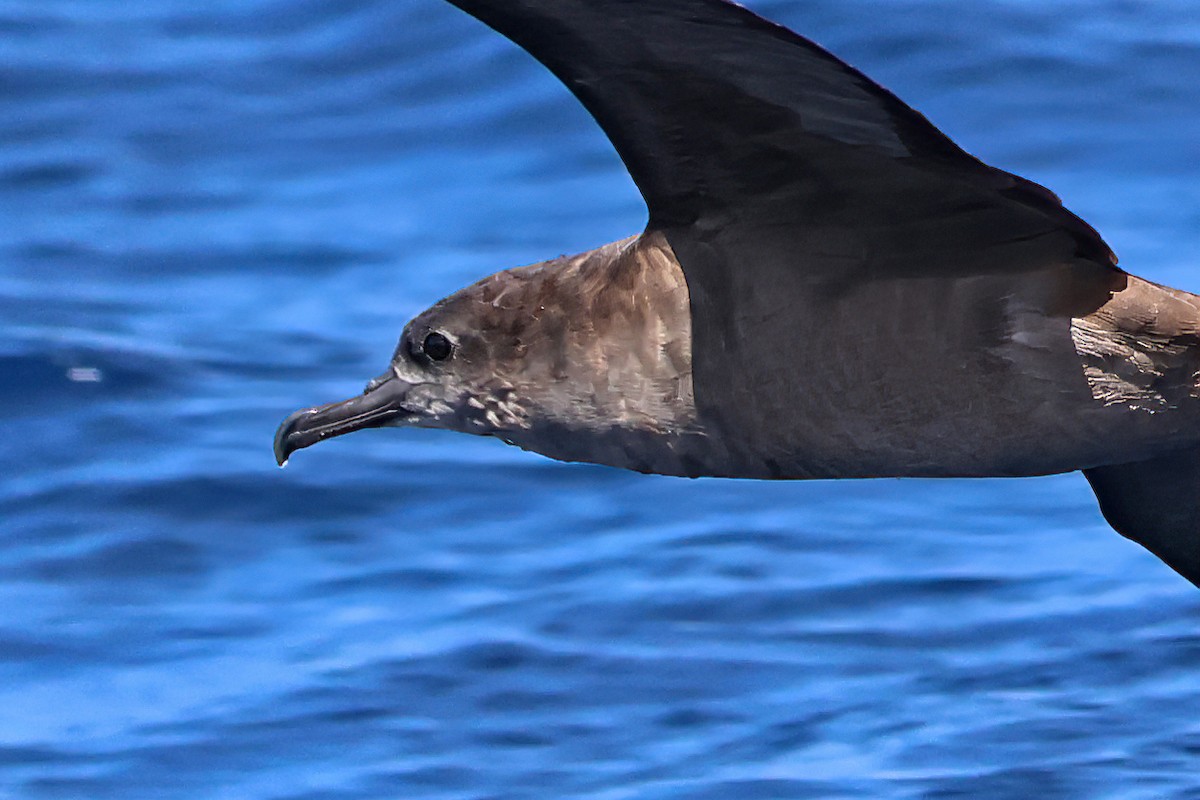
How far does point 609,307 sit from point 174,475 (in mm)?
5365

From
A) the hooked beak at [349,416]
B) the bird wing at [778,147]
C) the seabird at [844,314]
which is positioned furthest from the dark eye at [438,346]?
the bird wing at [778,147]

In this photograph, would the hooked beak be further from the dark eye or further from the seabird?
the seabird

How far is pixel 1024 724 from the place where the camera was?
328 inches

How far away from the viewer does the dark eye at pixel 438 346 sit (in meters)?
5.84

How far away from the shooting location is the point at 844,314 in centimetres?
528

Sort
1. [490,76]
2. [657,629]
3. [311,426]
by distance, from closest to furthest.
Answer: [311,426] → [657,629] → [490,76]

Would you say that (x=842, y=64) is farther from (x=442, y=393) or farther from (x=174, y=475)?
(x=174, y=475)

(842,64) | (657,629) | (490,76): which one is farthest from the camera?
(490,76)

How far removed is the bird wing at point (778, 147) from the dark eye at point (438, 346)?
2.58ft

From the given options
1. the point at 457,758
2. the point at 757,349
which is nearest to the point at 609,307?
the point at 757,349

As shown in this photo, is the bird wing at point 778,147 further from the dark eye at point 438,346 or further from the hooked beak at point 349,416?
the hooked beak at point 349,416

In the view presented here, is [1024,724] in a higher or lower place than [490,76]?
lower

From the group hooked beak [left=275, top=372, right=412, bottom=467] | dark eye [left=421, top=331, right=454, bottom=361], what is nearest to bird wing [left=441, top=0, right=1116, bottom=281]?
dark eye [left=421, top=331, right=454, bottom=361]

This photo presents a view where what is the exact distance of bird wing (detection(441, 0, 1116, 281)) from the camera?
472 cm
